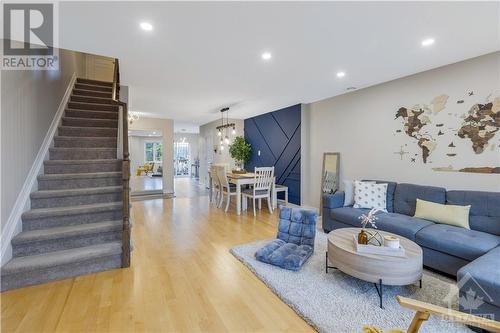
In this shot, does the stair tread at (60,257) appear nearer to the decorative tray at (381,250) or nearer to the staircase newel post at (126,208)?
the staircase newel post at (126,208)

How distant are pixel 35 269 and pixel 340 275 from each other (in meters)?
3.02

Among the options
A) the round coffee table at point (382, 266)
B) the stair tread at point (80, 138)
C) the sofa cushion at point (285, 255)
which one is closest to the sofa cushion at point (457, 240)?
the round coffee table at point (382, 266)

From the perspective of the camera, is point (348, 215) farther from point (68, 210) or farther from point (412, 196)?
point (68, 210)

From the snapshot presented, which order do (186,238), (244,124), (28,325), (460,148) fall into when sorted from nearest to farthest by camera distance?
1. (28,325)
2. (460,148)
3. (186,238)
4. (244,124)

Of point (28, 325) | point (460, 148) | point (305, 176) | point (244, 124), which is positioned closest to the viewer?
point (28, 325)

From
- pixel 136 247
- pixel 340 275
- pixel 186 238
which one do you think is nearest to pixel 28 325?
pixel 136 247

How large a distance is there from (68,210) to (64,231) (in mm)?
277

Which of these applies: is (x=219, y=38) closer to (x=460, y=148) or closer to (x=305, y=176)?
(x=460, y=148)

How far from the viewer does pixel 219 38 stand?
250cm

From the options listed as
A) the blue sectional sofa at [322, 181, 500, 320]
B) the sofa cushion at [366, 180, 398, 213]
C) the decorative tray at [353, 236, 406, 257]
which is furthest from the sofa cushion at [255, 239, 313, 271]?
the sofa cushion at [366, 180, 398, 213]

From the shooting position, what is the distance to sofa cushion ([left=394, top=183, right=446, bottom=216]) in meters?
3.18

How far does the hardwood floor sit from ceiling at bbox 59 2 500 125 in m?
2.45

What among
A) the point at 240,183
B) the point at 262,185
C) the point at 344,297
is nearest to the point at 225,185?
the point at 240,183

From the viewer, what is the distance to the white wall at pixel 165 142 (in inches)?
290
